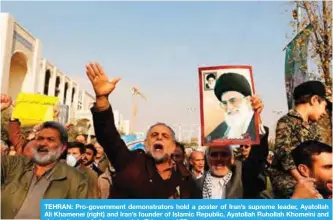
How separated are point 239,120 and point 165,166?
2.11ft

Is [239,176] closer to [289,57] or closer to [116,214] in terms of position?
[116,214]

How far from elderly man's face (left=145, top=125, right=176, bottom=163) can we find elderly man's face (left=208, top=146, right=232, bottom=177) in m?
0.34

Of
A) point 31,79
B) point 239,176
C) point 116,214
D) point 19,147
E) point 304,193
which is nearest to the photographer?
point 304,193

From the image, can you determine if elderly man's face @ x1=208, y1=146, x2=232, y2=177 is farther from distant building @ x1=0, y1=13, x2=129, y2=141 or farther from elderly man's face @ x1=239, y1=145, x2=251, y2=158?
distant building @ x1=0, y1=13, x2=129, y2=141

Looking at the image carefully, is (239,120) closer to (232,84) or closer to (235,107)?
(235,107)

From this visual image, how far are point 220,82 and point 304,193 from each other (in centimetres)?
106

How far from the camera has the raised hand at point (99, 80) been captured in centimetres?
262

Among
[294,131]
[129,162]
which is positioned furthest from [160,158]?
[294,131]

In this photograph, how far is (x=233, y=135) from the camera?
117 inches

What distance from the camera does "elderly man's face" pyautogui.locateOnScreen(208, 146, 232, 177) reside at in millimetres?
2955

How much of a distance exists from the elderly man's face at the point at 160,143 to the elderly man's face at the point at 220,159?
34 cm

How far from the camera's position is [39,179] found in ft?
8.70

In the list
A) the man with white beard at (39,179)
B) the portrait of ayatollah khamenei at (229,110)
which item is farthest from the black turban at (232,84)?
the man with white beard at (39,179)

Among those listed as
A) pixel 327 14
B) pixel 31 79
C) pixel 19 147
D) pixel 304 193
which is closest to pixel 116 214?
pixel 304 193
